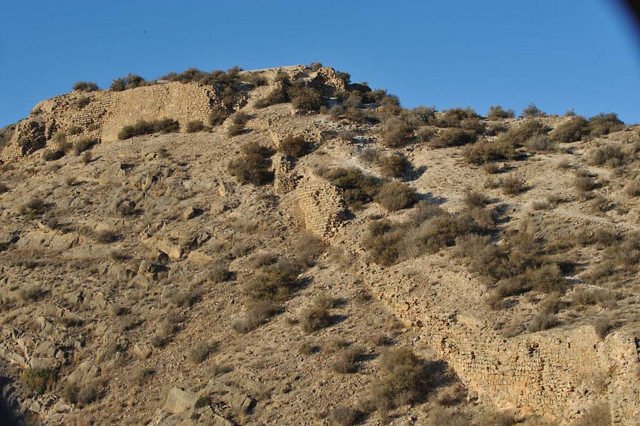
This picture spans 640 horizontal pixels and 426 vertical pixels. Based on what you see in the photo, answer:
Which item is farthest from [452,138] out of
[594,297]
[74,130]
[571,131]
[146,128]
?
[74,130]

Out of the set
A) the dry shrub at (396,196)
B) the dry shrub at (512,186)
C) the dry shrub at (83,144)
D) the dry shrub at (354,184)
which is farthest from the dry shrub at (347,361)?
the dry shrub at (83,144)

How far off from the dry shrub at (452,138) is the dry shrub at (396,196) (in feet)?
14.2

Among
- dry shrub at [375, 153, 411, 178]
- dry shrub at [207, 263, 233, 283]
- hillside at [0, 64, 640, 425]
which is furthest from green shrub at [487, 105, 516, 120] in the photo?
dry shrub at [207, 263, 233, 283]

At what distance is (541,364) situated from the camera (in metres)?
13.1

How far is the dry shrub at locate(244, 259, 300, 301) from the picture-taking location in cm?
1936

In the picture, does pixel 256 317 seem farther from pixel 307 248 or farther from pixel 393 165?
pixel 393 165

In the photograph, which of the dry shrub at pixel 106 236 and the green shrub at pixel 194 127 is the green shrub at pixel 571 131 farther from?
the dry shrub at pixel 106 236

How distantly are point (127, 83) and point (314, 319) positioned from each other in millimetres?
23097

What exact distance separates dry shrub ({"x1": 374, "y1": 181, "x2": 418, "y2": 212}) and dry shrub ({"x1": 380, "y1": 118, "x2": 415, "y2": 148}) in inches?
169

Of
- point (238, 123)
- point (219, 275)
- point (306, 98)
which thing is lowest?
point (219, 275)

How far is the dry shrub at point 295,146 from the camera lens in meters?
26.5

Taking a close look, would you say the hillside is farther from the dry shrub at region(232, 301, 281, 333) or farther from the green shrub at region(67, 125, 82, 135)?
the green shrub at region(67, 125, 82, 135)

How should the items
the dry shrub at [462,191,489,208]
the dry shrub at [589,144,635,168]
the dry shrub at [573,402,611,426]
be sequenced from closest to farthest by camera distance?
the dry shrub at [573,402,611,426], the dry shrub at [462,191,489,208], the dry shrub at [589,144,635,168]

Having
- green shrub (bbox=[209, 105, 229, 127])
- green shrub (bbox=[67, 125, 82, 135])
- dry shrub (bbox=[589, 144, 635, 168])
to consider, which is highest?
green shrub (bbox=[67, 125, 82, 135])
